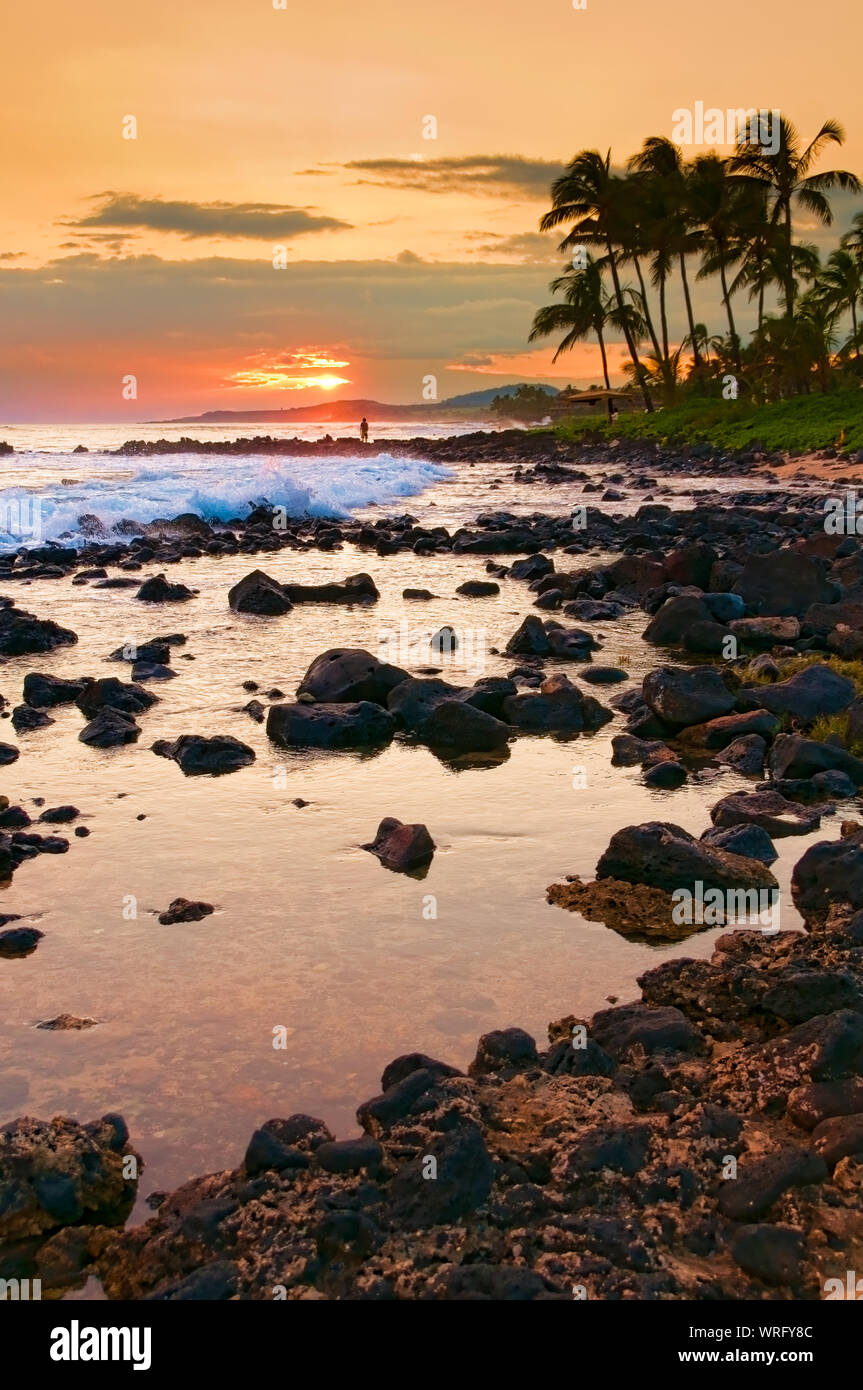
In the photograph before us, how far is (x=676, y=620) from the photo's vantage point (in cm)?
1314

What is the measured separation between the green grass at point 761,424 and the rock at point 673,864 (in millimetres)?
31396

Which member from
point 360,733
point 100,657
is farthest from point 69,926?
point 100,657

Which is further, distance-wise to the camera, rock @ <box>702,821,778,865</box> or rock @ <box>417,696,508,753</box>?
rock @ <box>417,696,508,753</box>

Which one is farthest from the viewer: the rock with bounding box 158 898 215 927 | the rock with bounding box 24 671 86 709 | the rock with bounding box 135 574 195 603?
the rock with bounding box 135 574 195 603

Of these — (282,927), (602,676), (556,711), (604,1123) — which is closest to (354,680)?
(556,711)

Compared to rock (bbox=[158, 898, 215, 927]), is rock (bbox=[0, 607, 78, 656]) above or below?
above

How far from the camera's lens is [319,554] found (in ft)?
78.1

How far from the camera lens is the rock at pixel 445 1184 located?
3.77 m

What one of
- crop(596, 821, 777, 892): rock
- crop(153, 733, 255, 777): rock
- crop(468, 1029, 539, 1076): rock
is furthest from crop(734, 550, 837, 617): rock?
crop(468, 1029, 539, 1076): rock

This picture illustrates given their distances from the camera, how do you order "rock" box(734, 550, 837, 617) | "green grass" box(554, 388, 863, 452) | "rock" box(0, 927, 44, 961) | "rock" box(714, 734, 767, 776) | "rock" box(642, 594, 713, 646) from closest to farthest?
"rock" box(0, 927, 44, 961)
"rock" box(714, 734, 767, 776)
"rock" box(642, 594, 713, 646)
"rock" box(734, 550, 837, 617)
"green grass" box(554, 388, 863, 452)

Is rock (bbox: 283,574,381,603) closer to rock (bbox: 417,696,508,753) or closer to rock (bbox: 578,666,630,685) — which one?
rock (bbox: 578,666,630,685)

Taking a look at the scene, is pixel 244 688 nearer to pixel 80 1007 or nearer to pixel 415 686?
pixel 415 686

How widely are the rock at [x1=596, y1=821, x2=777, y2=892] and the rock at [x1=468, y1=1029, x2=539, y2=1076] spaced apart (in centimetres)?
189

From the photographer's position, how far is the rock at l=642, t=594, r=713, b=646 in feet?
42.8
